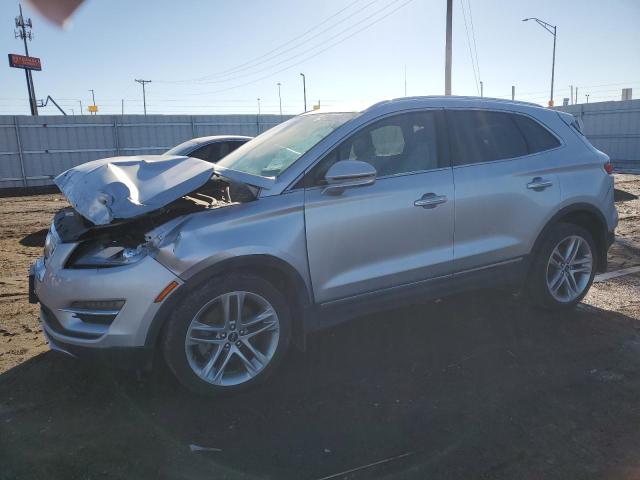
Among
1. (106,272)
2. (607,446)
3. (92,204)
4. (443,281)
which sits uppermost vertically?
(92,204)

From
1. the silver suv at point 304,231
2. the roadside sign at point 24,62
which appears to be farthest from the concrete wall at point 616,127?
the roadside sign at point 24,62

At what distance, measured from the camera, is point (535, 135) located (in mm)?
4449

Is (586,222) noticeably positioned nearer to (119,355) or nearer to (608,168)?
(608,168)

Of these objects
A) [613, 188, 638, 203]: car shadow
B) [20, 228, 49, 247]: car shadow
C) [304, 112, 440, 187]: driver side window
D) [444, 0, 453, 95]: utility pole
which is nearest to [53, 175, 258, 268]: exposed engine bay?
[304, 112, 440, 187]: driver side window

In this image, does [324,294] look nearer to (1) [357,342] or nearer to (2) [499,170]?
(1) [357,342]

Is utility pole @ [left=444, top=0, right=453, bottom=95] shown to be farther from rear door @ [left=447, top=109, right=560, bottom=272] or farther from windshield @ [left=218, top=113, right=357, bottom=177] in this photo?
windshield @ [left=218, top=113, right=357, bottom=177]

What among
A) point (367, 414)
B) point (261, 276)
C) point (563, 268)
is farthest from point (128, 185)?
point (563, 268)

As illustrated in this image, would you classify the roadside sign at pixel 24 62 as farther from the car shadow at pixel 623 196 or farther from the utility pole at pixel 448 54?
the car shadow at pixel 623 196

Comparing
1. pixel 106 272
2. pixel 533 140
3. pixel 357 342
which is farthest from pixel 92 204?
pixel 533 140

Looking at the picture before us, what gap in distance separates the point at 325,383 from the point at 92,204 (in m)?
1.85

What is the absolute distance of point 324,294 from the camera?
3.46 metres

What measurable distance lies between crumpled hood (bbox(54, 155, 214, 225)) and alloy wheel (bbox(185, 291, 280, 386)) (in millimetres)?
716

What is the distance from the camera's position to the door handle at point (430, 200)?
3.73m

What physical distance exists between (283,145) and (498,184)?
1.70m
